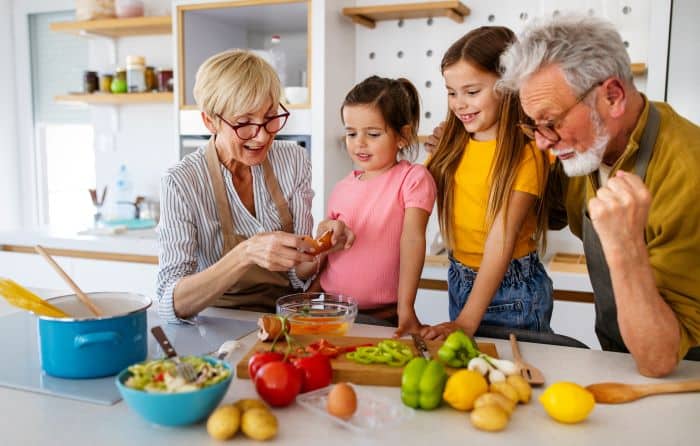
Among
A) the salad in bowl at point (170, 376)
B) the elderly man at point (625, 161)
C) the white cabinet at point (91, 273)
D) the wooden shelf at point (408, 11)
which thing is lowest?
the white cabinet at point (91, 273)

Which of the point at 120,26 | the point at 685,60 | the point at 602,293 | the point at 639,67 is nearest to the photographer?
the point at 602,293

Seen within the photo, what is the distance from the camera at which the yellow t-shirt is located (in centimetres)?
164

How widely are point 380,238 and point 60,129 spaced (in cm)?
320

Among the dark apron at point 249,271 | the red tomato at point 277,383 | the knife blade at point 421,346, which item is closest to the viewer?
the red tomato at point 277,383

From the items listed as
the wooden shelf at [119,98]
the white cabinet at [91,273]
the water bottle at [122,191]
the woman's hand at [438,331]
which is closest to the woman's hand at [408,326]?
the woman's hand at [438,331]

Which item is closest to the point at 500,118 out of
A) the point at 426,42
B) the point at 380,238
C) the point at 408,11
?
the point at 380,238

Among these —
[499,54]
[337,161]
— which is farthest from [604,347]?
[337,161]

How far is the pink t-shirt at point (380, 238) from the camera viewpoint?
168 centimetres

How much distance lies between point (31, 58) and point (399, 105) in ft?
10.8

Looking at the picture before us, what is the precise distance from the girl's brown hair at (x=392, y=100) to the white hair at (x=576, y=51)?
0.39 metres

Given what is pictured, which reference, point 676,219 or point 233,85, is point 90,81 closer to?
point 233,85

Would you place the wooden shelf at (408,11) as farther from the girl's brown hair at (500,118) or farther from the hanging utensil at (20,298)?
the hanging utensil at (20,298)

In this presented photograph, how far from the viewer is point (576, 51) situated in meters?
1.28

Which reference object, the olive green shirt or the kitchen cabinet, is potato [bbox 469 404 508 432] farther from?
the kitchen cabinet
